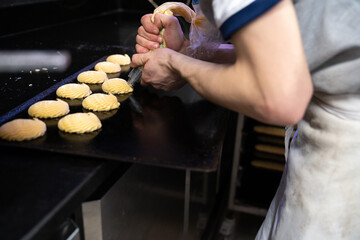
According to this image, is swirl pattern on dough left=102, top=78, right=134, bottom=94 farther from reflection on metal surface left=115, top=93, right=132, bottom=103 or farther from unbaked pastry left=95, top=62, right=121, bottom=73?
unbaked pastry left=95, top=62, right=121, bottom=73

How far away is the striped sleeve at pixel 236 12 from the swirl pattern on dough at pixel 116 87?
713mm

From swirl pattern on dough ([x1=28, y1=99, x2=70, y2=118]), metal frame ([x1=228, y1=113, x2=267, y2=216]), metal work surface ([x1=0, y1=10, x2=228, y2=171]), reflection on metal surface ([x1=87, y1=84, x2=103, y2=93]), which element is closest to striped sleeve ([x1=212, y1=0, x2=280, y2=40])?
metal work surface ([x1=0, y1=10, x2=228, y2=171])

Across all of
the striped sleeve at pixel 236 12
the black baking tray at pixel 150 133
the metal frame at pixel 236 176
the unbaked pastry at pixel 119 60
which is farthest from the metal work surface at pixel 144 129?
the metal frame at pixel 236 176

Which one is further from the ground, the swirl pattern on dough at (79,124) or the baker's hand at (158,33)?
the baker's hand at (158,33)

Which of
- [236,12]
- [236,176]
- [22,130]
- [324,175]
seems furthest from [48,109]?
[236,176]

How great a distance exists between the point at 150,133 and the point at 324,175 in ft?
1.69

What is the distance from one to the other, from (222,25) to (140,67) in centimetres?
67

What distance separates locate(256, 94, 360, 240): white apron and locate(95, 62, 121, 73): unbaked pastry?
0.87 metres

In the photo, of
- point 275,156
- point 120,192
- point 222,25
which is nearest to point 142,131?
point 120,192

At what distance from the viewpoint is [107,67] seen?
1.54 m

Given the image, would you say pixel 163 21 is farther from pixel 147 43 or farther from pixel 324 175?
pixel 324 175

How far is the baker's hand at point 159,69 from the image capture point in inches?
43.5

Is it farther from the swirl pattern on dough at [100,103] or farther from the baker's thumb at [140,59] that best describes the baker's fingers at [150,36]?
the swirl pattern on dough at [100,103]

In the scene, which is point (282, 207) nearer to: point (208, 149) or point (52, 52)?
point (208, 149)
